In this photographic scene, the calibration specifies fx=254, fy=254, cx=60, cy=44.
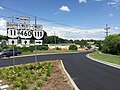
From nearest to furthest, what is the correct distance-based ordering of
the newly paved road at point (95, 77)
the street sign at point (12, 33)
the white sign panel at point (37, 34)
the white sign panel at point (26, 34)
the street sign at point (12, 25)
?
the newly paved road at point (95, 77)
the white sign panel at point (37, 34)
the white sign panel at point (26, 34)
the street sign at point (12, 33)
the street sign at point (12, 25)

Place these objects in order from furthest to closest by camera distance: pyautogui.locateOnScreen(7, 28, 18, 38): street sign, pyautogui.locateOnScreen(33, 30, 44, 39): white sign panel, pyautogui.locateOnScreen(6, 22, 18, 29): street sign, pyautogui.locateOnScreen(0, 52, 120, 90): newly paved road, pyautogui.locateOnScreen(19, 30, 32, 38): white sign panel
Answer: pyautogui.locateOnScreen(6, 22, 18, 29): street sign, pyautogui.locateOnScreen(7, 28, 18, 38): street sign, pyautogui.locateOnScreen(19, 30, 32, 38): white sign panel, pyautogui.locateOnScreen(33, 30, 44, 39): white sign panel, pyautogui.locateOnScreen(0, 52, 120, 90): newly paved road

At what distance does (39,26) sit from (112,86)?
665 centimetres

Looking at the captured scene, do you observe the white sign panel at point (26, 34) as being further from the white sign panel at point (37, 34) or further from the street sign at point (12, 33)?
the street sign at point (12, 33)

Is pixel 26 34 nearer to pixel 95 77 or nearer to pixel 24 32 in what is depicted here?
pixel 24 32

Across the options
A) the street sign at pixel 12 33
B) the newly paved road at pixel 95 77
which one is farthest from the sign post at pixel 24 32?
the newly paved road at pixel 95 77

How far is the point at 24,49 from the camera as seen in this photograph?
2837 inches

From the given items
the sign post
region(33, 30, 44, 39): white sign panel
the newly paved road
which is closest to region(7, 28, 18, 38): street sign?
the sign post

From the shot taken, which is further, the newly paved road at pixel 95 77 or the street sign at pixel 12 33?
the street sign at pixel 12 33

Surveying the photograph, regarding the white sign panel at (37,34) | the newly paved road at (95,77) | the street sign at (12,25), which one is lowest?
the newly paved road at (95,77)

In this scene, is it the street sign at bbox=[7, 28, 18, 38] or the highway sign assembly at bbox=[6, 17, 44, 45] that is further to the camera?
the street sign at bbox=[7, 28, 18, 38]

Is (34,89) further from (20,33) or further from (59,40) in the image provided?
(59,40)

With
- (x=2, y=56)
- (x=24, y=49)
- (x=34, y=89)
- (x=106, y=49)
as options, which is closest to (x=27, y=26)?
(x=34, y=89)

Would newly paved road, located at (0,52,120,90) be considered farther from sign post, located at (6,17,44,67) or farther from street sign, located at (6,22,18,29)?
street sign, located at (6,22,18,29)

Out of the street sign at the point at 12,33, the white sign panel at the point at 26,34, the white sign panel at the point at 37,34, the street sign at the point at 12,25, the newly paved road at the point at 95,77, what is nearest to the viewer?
the newly paved road at the point at 95,77
